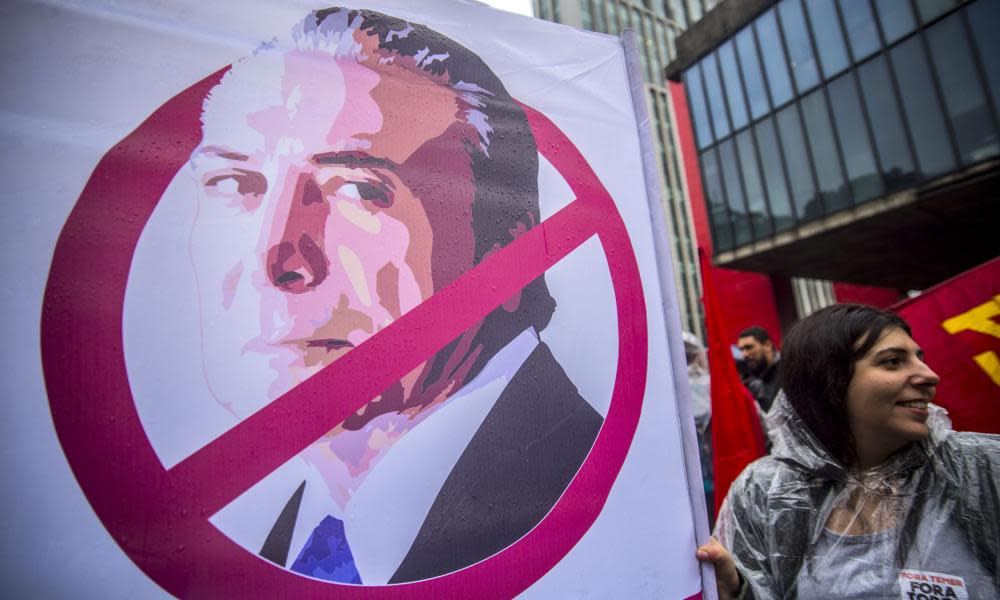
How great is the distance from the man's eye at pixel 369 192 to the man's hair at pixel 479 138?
0.27 feet

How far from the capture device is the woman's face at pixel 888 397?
1322 millimetres

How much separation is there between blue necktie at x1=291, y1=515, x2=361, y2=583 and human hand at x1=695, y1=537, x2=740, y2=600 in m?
0.71

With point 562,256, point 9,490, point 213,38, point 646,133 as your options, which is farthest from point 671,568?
point 213,38

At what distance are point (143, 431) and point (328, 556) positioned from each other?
34cm

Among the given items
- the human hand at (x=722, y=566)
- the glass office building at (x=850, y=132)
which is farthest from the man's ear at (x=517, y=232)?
the glass office building at (x=850, y=132)

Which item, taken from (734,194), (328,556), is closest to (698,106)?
(734,194)

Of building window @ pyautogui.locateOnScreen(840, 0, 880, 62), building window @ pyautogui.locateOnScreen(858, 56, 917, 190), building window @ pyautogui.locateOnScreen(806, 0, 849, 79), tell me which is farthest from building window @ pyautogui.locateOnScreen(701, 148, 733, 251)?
building window @ pyautogui.locateOnScreen(840, 0, 880, 62)

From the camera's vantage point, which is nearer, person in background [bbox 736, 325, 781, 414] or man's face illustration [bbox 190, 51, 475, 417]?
man's face illustration [bbox 190, 51, 475, 417]

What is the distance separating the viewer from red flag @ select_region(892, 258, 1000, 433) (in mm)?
1910

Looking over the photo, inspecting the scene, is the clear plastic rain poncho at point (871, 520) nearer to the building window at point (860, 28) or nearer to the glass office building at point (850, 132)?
the glass office building at point (850, 132)

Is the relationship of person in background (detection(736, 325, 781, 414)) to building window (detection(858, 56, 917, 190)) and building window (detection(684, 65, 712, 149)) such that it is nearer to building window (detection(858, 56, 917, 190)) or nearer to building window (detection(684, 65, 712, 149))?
building window (detection(858, 56, 917, 190))

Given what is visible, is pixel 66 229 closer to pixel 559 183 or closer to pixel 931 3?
pixel 559 183

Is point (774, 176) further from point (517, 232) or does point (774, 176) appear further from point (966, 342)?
point (517, 232)

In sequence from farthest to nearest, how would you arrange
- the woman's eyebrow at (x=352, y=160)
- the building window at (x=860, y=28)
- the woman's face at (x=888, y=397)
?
the building window at (x=860, y=28), the woman's face at (x=888, y=397), the woman's eyebrow at (x=352, y=160)
